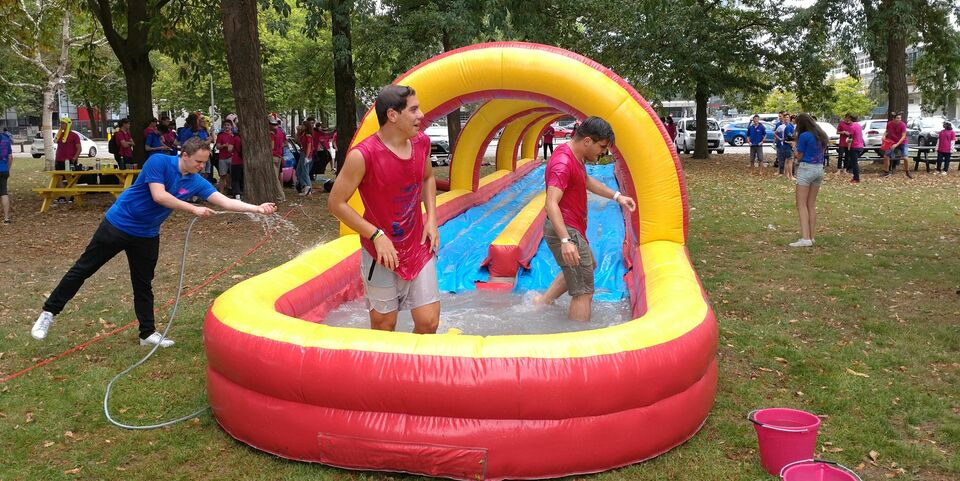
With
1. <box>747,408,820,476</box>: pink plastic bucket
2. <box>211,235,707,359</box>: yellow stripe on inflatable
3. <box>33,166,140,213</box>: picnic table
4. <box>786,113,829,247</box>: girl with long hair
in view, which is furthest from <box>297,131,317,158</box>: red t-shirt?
<box>747,408,820,476</box>: pink plastic bucket

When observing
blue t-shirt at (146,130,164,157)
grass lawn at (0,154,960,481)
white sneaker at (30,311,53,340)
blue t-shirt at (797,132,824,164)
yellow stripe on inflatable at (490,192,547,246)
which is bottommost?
grass lawn at (0,154,960,481)

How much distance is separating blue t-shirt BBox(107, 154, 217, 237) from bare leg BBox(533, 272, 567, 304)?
8.70 feet

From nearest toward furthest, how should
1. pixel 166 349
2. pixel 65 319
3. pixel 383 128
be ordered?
pixel 383 128 → pixel 166 349 → pixel 65 319

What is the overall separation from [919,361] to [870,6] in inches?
607

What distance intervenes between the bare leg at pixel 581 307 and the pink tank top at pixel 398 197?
5.84 feet


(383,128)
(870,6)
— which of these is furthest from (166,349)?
(870,6)

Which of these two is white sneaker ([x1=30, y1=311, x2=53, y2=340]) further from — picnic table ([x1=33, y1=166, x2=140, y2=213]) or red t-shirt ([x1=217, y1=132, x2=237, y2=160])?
red t-shirt ([x1=217, y1=132, x2=237, y2=160])

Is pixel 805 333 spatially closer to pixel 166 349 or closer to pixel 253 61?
pixel 166 349

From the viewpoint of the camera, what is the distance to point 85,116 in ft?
221

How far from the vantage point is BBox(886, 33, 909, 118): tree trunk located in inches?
709

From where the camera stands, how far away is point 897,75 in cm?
1825

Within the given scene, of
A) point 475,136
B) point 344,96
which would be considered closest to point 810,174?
point 475,136

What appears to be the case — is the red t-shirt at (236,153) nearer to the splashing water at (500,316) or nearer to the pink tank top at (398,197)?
the splashing water at (500,316)

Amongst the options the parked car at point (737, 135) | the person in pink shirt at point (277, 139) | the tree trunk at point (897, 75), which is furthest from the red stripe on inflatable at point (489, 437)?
the parked car at point (737, 135)
